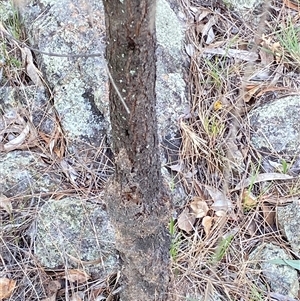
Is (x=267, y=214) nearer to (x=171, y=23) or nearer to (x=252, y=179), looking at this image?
(x=252, y=179)

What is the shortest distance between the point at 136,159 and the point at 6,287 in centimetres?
63

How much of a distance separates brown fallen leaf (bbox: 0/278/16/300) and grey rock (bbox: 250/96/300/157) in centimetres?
89

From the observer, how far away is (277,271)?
148 centimetres

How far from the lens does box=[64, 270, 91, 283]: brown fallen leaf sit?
1.46 m

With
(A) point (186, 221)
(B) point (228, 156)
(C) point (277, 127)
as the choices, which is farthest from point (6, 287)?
(C) point (277, 127)

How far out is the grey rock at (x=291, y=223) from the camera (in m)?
1.53

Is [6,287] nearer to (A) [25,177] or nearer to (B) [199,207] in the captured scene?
(A) [25,177]

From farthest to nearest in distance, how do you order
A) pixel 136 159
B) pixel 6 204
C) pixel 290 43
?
pixel 290 43 < pixel 6 204 < pixel 136 159

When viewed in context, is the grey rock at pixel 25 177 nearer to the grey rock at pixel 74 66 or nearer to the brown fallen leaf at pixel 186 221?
the grey rock at pixel 74 66

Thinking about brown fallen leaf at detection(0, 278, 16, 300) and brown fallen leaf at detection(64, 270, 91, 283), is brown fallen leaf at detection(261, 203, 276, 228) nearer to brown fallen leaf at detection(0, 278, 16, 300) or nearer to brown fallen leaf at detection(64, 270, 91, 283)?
brown fallen leaf at detection(64, 270, 91, 283)

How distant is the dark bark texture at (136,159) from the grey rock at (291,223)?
17.5 inches

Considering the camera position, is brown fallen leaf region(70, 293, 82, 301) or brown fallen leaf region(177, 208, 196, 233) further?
brown fallen leaf region(177, 208, 196, 233)

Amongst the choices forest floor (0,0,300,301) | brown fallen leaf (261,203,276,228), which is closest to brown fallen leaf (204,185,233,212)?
forest floor (0,0,300,301)

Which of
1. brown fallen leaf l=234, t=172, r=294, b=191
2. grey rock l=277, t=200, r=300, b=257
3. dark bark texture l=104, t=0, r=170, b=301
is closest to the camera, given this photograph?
dark bark texture l=104, t=0, r=170, b=301
